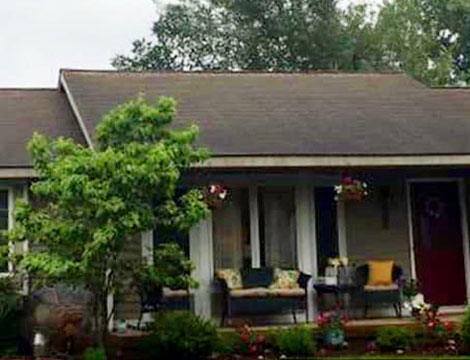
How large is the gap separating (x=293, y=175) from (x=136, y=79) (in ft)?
14.5

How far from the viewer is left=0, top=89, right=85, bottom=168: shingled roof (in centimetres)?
1338

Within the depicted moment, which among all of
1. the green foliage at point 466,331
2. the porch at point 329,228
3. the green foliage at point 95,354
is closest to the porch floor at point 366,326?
the porch at point 329,228

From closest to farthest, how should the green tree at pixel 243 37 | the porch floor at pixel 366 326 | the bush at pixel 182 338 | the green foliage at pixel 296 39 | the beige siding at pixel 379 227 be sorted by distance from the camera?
the bush at pixel 182 338, the porch floor at pixel 366 326, the beige siding at pixel 379 227, the green foliage at pixel 296 39, the green tree at pixel 243 37

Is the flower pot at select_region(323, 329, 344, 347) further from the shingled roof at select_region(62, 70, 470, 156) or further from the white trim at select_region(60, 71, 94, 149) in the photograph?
the white trim at select_region(60, 71, 94, 149)

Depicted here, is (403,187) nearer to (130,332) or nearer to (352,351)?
(352,351)

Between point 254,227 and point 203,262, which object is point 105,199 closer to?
point 203,262

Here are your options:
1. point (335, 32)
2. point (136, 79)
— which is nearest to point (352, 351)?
point (136, 79)

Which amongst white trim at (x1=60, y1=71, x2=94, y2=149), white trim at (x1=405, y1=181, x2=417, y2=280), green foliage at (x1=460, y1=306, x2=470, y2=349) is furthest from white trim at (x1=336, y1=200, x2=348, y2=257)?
white trim at (x1=60, y1=71, x2=94, y2=149)

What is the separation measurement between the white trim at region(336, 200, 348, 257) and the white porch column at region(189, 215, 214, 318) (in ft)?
6.76

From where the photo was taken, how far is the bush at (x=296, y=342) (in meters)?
11.7

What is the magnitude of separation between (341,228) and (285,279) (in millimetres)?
1477

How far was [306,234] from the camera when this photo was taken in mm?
13906

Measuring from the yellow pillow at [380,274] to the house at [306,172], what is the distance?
1.78ft

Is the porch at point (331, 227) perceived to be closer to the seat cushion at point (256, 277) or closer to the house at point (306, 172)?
the house at point (306, 172)
